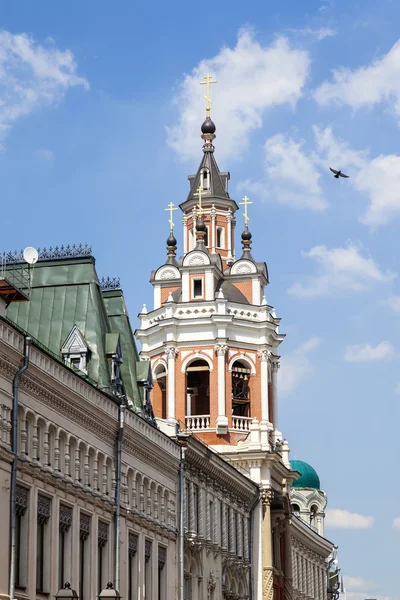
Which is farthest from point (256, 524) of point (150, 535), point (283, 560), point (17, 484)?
point (17, 484)

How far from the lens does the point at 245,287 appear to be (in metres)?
86.8

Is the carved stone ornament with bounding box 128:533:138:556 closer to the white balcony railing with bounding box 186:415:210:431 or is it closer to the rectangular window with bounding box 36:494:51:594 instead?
the rectangular window with bounding box 36:494:51:594

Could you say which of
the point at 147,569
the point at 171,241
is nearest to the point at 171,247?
the point at 171,241

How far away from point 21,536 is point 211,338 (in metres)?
43.4

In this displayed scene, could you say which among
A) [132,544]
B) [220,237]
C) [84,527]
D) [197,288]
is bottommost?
[84,527]

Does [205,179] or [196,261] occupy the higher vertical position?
[205,179]

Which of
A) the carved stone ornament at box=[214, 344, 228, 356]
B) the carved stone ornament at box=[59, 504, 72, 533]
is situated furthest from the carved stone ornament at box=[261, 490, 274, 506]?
the carved stone ornament at box=[59, 504, 72, 533]

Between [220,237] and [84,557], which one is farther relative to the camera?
[220,237]

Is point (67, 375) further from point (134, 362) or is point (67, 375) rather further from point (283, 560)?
point (283, 560)

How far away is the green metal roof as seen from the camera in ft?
180

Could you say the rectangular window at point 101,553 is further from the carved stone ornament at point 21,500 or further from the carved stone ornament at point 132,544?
the carved stone ornament at point 21,500

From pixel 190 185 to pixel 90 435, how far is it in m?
44.0

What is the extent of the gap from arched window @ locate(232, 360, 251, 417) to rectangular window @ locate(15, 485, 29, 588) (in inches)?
1733

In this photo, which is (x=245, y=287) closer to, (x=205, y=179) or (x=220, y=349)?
(x=220, y=349)
